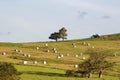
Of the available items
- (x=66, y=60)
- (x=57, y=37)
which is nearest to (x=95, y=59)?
(x=66, y=60)

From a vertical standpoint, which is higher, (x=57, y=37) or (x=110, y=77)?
(x=57, y=37)

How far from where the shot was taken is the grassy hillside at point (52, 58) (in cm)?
8155

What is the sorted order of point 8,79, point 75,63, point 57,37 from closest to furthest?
point 8,79 < point 75,63 < point 57,37

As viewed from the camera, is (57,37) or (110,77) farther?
(57,37)

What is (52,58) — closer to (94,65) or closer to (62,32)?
(94,65)

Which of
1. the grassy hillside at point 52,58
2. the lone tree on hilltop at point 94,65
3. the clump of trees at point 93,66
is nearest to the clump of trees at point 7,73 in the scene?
the grassy hillside at point 52,58

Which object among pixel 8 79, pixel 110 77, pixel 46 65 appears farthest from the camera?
pixel 46 65

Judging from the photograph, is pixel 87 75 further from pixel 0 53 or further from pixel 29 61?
pixel 0 53

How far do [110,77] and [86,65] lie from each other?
4.69 meters

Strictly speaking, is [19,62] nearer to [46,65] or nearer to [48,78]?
[46,65]

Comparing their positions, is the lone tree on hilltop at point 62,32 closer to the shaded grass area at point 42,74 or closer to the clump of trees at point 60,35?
the clump of trees at point 60,35

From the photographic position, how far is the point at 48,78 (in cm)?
7450

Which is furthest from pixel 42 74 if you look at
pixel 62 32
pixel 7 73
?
pixel 62 32

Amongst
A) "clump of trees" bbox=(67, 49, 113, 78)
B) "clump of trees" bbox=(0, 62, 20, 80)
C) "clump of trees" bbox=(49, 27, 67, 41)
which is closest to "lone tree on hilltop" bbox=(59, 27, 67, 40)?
"clump of trees" bbox=(49, 27, 67, 41)
